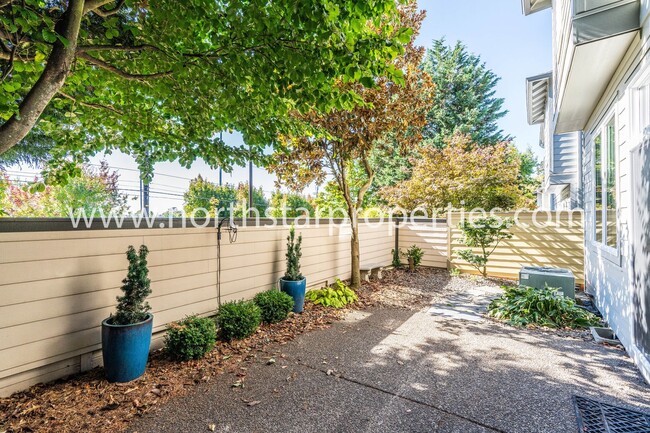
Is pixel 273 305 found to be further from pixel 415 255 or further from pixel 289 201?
pixel 289 201

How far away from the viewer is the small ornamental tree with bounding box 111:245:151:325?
2.83 m

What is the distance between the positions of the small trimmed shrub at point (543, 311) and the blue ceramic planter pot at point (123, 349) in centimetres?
474

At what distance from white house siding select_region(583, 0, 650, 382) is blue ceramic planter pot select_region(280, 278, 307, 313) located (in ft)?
12.7

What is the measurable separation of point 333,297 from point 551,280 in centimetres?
366

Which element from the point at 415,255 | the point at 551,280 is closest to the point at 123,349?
the point at 551,280

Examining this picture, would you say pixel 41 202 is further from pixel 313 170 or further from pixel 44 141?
pixel 313 170

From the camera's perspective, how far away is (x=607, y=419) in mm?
2273

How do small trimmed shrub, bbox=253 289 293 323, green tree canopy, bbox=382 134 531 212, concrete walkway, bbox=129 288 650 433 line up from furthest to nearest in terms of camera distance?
green tree canopy, bbox=382 134 531 212 → small trimmed shrub, bbox=253 289 293 323 → concrete walkway, bbox=129 288 650 433

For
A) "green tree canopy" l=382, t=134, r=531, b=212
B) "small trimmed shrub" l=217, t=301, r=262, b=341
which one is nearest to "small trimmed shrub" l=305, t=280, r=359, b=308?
"small trimmed shrub" l=217, t=301, r=262, b=341

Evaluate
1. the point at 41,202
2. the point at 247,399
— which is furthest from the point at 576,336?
the point at 41,202

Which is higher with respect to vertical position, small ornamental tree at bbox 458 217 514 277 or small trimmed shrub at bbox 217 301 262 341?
small ornamental tree at bbox 458 217 514 277

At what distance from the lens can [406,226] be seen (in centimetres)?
891

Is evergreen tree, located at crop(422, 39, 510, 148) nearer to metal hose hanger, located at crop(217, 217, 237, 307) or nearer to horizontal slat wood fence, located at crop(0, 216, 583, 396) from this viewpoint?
horizontal slat wood fence, located at crop(0, 216, 583, 396)

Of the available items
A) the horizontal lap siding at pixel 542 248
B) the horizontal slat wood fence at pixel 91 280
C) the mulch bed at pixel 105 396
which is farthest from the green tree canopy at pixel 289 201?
the mulch bed at pixel 105 396
